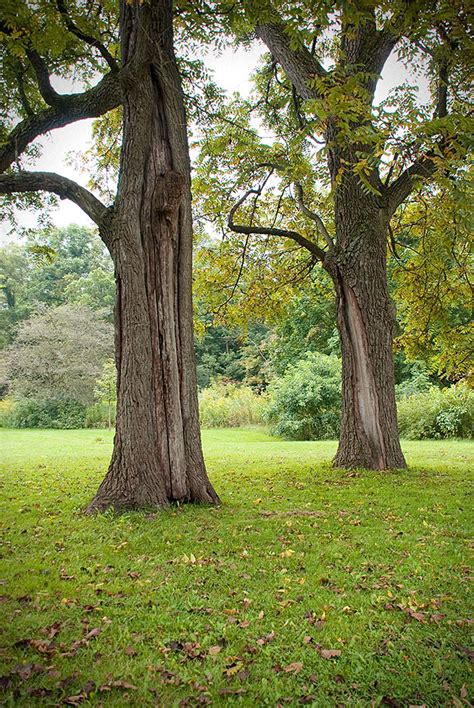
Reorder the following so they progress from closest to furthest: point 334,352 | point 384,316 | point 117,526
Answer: point 117,526 < point 384,316 < point 334,352

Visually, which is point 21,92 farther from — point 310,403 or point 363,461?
point 310,403

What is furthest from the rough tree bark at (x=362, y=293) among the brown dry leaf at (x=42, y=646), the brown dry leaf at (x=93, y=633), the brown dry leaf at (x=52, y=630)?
the brown dry leaf at (x=42, y=646)

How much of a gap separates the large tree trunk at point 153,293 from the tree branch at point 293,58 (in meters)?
2.92

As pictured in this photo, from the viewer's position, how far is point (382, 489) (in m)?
6.56

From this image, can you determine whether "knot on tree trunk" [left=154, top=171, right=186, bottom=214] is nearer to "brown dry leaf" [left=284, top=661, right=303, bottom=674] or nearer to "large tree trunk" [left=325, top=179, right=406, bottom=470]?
"large tree trunk" [left=325, top=179, right=406, bottom=470]

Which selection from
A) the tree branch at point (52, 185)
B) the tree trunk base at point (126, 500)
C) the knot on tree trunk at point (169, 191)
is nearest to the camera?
the tree trunk base at point (126, 500)

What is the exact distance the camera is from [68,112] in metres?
7.00

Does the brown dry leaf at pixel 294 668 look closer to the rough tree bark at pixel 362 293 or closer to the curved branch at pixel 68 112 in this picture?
the rough tree bark at pixel 362 293

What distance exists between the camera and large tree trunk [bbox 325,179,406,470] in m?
Result: 8.13

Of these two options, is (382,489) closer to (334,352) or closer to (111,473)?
(111,473)

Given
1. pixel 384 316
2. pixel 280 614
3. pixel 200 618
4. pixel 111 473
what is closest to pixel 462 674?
pixel 280 614

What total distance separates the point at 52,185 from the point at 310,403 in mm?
13312

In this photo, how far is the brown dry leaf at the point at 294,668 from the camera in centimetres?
249

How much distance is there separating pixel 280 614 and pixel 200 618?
52cm
